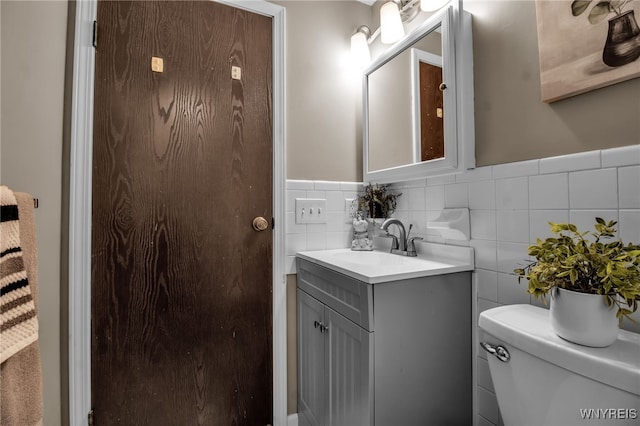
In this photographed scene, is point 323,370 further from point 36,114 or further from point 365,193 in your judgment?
point 36,114

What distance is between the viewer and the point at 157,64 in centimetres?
128

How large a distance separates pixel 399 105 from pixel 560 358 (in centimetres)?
115

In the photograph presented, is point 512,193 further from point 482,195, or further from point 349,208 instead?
point 349,208

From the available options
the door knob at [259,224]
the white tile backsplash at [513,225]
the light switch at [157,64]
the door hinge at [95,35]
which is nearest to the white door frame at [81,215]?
the door hinge at [95,35]

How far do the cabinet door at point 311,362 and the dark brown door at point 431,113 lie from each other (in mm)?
791

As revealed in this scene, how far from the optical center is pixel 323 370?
1.23 meters

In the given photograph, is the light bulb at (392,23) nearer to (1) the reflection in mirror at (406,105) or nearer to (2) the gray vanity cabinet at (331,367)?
(1) the reflection in mirror at (406,105)

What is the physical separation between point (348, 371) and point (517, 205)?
2.62ft

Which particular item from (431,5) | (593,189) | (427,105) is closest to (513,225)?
(593,189)

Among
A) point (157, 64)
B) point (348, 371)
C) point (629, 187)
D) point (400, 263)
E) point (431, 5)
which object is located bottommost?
point (348, 371)

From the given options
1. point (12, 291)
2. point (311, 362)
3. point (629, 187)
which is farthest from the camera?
point (311, 362)

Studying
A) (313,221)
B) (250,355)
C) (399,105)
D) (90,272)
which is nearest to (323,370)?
→ (250,355)

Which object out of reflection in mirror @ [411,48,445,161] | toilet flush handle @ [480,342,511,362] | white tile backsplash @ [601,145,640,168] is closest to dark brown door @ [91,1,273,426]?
reflection in mirror @ [411,48,445,161]

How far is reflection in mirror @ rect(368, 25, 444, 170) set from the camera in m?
1.23
